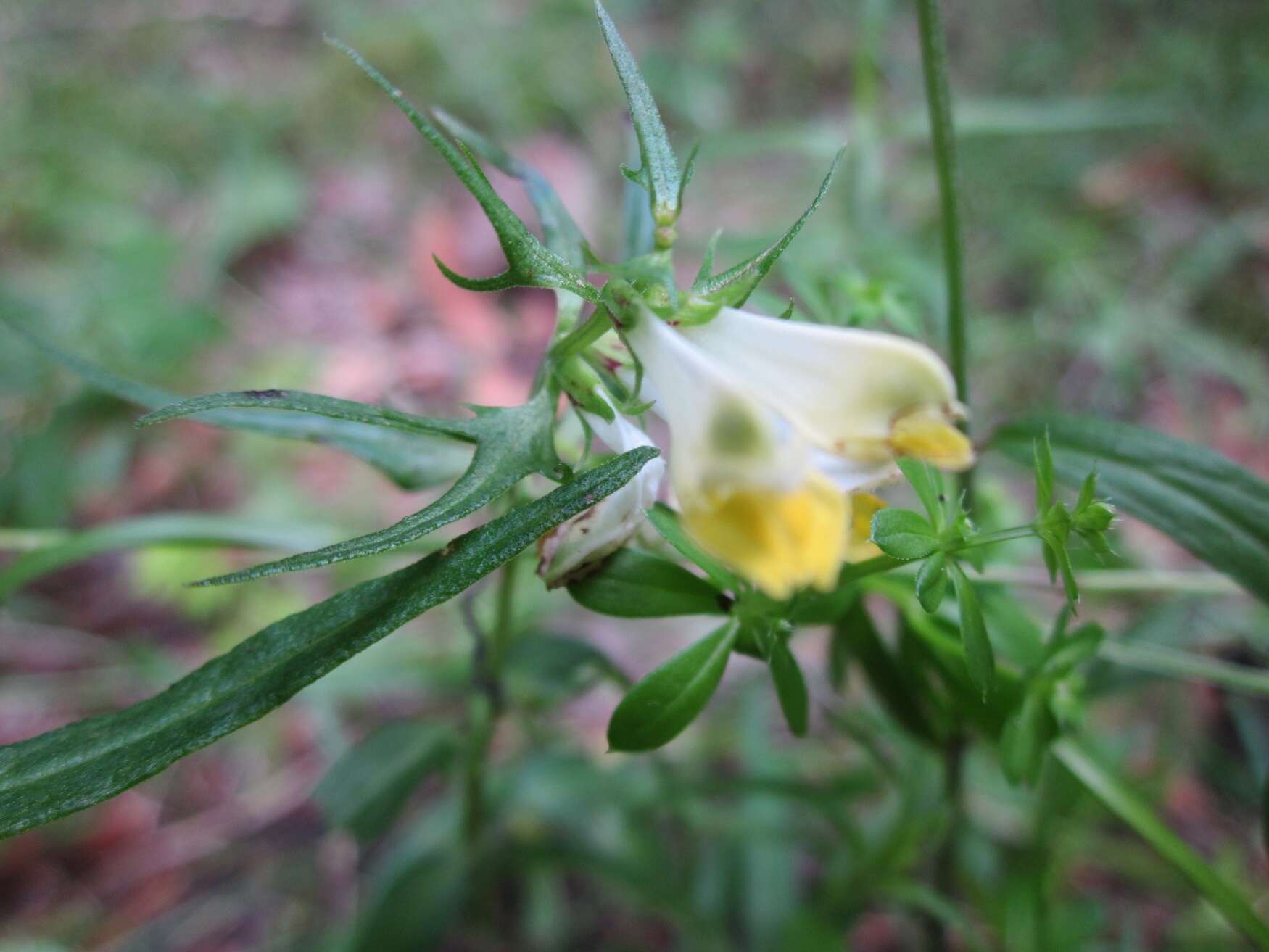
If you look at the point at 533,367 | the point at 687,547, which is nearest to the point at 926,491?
the point at 687,547

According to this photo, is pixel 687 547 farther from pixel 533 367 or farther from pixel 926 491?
pixel 533 367

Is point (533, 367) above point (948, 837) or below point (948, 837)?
above

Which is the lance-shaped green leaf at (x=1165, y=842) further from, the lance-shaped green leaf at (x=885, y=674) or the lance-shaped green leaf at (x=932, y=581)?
the lance-shaped green leaf at (x=932, y=581)

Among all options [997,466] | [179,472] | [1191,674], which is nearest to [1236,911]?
[1191,674]

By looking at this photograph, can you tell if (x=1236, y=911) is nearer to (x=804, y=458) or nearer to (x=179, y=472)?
(x=804, y=458)

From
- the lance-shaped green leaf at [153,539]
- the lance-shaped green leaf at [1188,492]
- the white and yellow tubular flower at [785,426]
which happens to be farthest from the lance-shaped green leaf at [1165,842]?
the lance-shaped green leaf at [153,539]

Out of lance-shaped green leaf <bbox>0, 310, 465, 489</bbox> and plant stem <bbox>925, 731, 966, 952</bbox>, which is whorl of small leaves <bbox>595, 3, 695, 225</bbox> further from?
plant stem <bbox>925, 731, 966, 952</bbox>

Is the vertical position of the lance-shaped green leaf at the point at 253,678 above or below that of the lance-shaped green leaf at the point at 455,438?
below
